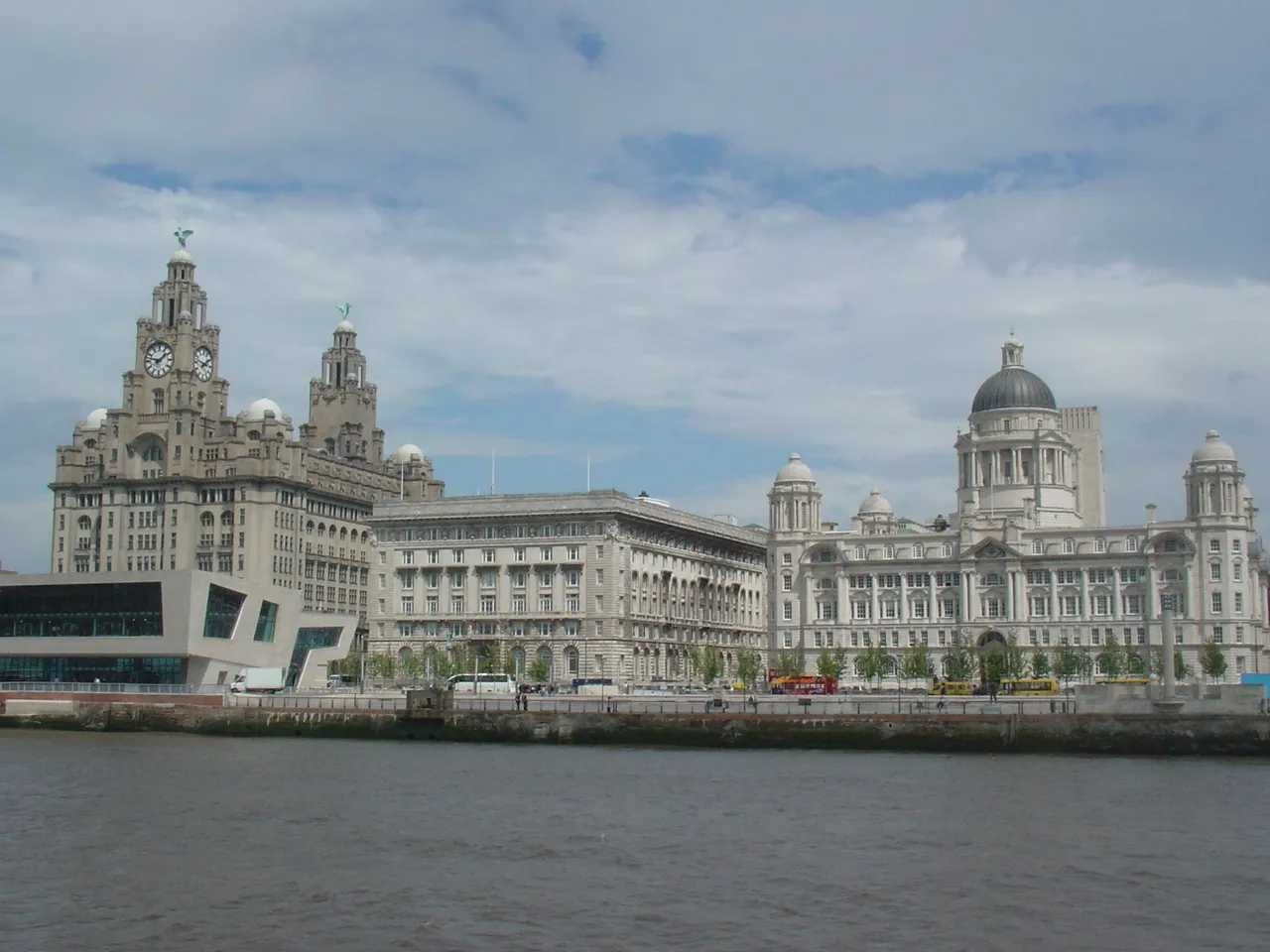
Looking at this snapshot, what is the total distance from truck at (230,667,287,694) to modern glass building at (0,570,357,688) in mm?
1317

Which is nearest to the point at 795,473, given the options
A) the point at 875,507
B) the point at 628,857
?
the point at 875,507

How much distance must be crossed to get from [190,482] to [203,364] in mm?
15696

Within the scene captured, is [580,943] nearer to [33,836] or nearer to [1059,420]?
[33,836]

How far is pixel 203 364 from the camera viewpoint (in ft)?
622

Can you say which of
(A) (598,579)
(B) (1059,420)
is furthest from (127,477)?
(B) (1059,420)

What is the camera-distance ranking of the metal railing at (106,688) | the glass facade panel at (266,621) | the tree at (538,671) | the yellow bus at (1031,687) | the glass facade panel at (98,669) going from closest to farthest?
the metal railing at (106,688), the glass facade panel at (98,669), the glass facade panel at (266,621), the yellow bus at (1031,687), the tree at (538,671)

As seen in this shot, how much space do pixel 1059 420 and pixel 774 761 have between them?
100.0 m

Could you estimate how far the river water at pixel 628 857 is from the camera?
40.1m

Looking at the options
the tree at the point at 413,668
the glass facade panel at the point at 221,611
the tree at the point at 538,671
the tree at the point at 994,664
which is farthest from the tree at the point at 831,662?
the glass facade panel at the point at 221,611

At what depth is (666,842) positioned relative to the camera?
178ft

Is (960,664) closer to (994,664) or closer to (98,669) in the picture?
(994,664)

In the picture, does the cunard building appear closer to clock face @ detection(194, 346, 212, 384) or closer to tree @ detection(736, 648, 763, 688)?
clock face @ detection(194, 346, 212, 384)

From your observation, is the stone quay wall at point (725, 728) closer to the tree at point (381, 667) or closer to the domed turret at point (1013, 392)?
Result: the tree at point (381, 667)

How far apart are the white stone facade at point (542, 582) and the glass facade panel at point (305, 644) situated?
49.6 feet
